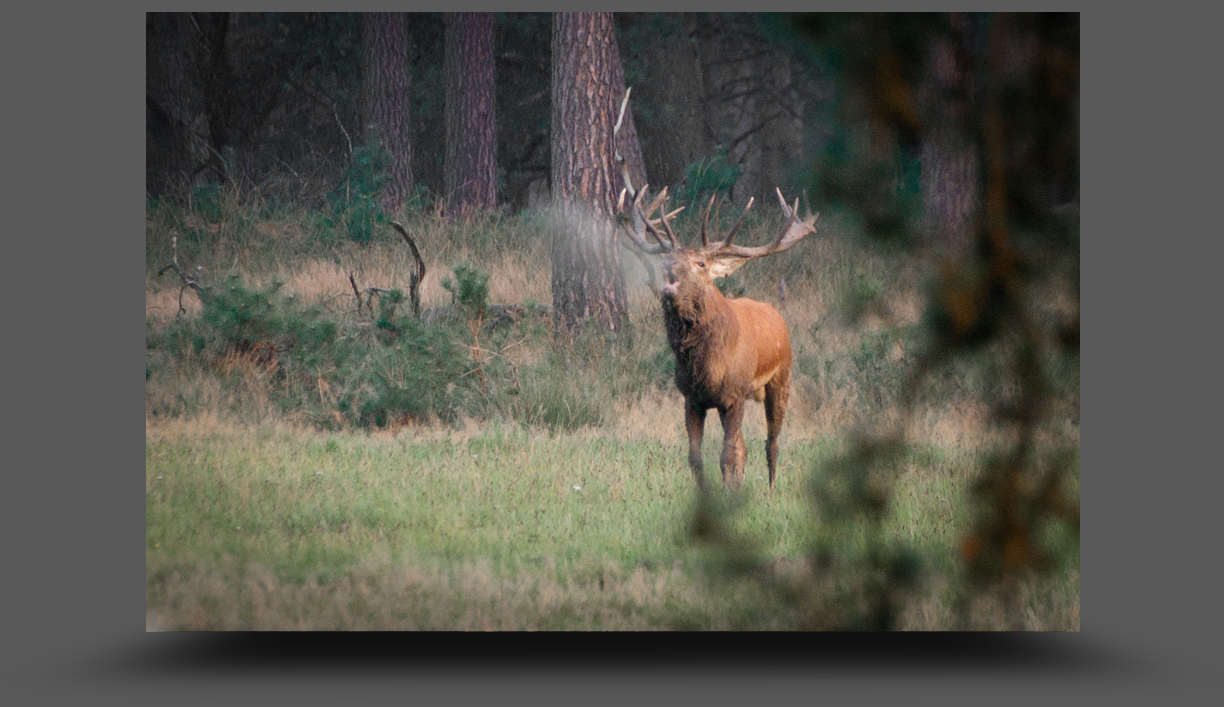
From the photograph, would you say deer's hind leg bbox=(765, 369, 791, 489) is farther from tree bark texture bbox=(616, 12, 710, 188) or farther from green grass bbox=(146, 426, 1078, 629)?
tree bark texture bbox=(616, 12, 710, 188)

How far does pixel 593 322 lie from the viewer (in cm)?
869

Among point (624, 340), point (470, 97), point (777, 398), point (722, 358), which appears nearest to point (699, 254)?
point (722, 358)

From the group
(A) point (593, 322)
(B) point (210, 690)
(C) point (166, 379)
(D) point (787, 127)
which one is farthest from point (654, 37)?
(B) point (210, 690)

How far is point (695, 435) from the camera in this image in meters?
7.36

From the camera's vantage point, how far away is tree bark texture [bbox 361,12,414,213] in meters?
10.7

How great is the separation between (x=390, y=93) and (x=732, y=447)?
6357mm

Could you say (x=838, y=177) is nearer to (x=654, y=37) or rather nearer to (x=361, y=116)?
(x=654, y=37)

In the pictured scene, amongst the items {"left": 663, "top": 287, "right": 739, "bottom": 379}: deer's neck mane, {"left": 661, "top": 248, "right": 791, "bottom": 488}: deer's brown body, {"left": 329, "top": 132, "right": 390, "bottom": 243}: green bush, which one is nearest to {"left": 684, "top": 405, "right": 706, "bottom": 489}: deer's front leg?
{"left": 661, "top": 248, "right": 791, "bottom": 488}: deer's brown body

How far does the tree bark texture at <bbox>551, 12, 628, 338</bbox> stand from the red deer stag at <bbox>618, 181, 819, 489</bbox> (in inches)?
47.3

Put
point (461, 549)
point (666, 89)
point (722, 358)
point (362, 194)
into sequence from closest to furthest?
1. point (461, 549)
2. point (722, 358)
3. point (362, 194)
4. point (666, 89)

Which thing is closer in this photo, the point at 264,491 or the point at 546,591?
the point at 546,591

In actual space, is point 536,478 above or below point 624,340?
below

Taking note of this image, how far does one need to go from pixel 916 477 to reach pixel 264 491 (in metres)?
3.37

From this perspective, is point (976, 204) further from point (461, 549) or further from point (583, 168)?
point (583, 168)
